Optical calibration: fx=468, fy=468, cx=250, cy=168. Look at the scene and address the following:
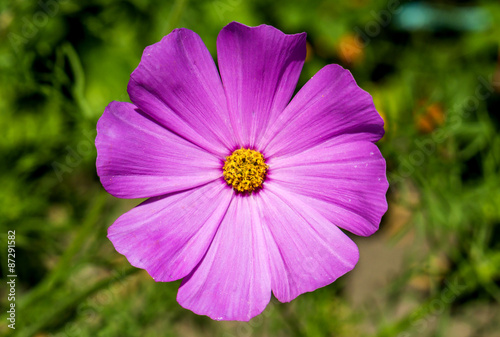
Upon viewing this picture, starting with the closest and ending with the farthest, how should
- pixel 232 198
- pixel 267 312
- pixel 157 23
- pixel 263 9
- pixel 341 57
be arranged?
pixel 232 198
pixel 267 312
pixel 157 23
pixel 263 9
pixel 341 57

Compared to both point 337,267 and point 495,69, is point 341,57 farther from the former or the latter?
point 337,267

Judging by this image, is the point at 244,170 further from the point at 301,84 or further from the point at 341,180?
the point at 301,84

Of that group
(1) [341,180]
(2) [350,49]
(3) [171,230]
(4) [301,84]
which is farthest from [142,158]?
(2) [350,49]

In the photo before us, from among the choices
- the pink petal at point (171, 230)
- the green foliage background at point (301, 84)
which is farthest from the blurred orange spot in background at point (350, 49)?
the pink petal at point (171, 230)

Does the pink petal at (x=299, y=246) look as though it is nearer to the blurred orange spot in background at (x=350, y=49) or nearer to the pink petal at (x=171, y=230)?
the pink petal at (x=171, y=230)

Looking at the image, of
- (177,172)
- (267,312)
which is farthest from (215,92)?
(267,312)

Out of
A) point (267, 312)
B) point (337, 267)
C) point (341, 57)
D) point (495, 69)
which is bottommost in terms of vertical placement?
point (267, 312)

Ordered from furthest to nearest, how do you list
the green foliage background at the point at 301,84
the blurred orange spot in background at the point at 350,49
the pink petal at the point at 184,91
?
the blurred orange spot in background at the point at 350,49, the green foliage background at the point at 301,84, the pink petal at the point at 184,91
